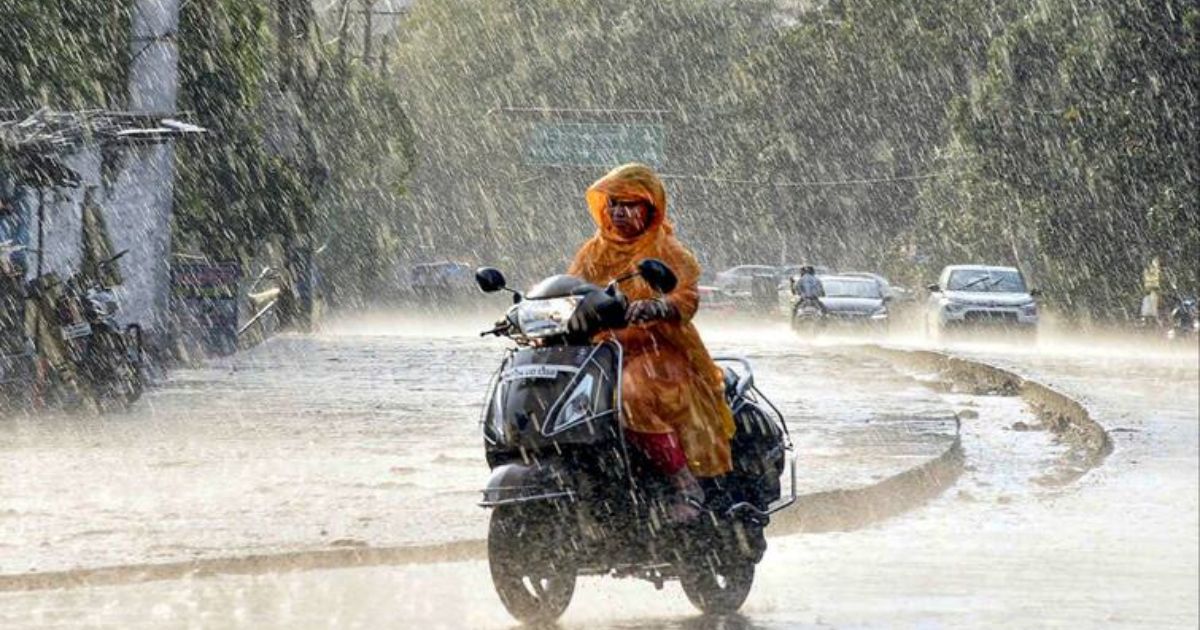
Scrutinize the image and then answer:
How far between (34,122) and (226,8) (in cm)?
946

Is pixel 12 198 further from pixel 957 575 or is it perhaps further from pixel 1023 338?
pixel 1023 338

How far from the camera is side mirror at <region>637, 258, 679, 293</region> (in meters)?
7.84

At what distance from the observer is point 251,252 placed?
1277 inches

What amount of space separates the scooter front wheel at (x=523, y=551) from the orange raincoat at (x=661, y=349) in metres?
0.52

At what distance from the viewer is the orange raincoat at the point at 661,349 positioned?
8.12 m

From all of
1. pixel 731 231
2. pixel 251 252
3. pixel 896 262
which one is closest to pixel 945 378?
pixel 251 252

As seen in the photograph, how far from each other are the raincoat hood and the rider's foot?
0.95m

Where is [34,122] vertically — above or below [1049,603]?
above

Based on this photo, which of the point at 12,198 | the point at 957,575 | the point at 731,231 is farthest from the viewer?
the point at 731,231

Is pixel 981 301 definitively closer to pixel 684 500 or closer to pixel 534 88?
pixel 684 500

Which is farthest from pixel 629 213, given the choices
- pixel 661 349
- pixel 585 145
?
pixel 585 145

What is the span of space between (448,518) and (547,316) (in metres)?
3.54

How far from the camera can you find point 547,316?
7.90 m

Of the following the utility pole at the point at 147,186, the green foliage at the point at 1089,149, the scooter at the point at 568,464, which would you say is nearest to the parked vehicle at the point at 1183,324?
the green foliage at the point at 1089,149
